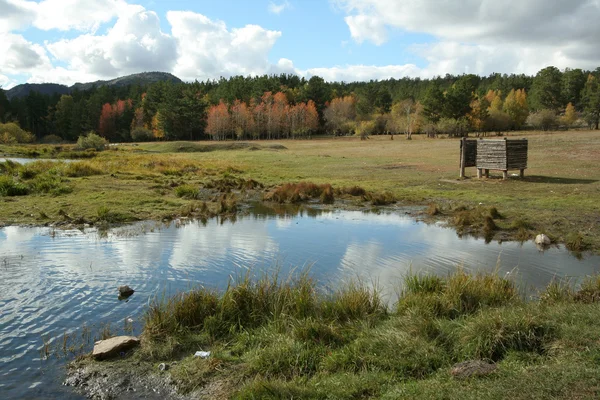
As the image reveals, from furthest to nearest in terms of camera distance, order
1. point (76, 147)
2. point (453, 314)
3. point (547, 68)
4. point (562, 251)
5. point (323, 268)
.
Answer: point (547, 68), point (76, 147), point (562, 251), point (323, 268), point (453, 314)

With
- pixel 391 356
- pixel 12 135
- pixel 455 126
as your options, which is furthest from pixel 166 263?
pixel 12 135

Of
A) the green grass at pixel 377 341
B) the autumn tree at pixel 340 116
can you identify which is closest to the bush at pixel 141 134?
the autumn tree at pixel 340 116

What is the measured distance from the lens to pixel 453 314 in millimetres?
7723

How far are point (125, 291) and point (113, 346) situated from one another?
2.79 meters

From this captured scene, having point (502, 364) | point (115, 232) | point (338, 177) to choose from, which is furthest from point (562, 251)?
point (338, 177)

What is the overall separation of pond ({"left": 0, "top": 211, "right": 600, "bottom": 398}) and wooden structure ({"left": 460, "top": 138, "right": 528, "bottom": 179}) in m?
11.6

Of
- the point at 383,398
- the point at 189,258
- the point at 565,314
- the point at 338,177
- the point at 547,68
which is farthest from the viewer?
the point at 547,68

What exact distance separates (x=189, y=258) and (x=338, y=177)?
72.1ft

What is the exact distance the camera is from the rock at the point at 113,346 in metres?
6.94

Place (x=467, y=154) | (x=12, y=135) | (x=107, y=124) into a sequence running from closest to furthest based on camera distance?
(x=467, y=154) < (x=12, y=135) < (x=107, y=124)

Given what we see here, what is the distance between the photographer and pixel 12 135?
95.1 metres

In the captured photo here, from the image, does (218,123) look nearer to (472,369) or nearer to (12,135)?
(12,135)

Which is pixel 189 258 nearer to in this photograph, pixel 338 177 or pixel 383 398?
pixel 383 398

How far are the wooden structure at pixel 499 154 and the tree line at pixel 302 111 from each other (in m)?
61.6
